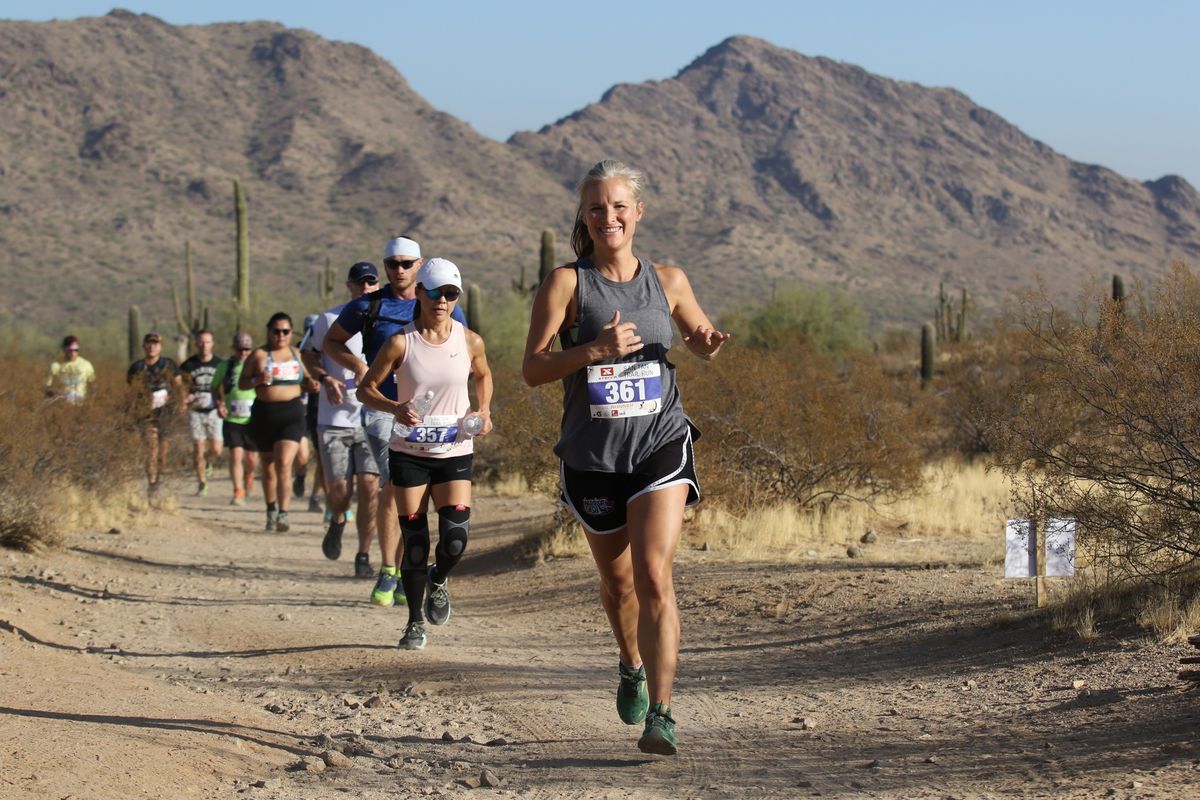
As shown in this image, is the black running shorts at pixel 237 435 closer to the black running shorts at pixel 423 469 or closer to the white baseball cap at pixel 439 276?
the black running shorts at pixel 423 469

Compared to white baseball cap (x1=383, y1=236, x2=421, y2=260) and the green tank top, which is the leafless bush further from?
white baseball cap (x1=383, y1=236, x2=421, y2=260)

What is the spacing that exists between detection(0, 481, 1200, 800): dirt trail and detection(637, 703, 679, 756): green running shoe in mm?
114

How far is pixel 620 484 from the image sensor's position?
6.25m

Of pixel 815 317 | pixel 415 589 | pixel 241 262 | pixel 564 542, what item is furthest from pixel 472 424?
pixel 815 317

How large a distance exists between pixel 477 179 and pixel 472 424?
112 metres

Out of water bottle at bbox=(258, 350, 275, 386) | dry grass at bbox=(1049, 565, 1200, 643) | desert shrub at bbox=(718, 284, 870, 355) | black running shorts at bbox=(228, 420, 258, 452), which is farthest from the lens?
desert shrub at bbox=(718, 284, 870, 355)

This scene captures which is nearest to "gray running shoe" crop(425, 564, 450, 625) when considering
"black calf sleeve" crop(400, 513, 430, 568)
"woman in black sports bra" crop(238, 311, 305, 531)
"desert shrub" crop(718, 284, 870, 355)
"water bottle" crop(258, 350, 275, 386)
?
"black calf sleeve" crop(400, 513, 430, 568)

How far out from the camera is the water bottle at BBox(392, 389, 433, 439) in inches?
352

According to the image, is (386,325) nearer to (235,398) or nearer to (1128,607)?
(1128,607)

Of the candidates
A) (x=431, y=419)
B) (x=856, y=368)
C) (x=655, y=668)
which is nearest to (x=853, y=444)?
(x=856, y=368)

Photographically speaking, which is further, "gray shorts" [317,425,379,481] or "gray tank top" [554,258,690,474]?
"gray shorts" [317,425,379,481]

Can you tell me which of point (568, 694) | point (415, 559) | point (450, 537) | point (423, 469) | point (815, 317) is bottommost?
point (568, 694)

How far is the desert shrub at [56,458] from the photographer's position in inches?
507

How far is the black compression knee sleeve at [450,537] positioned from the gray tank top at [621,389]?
9.08ft
